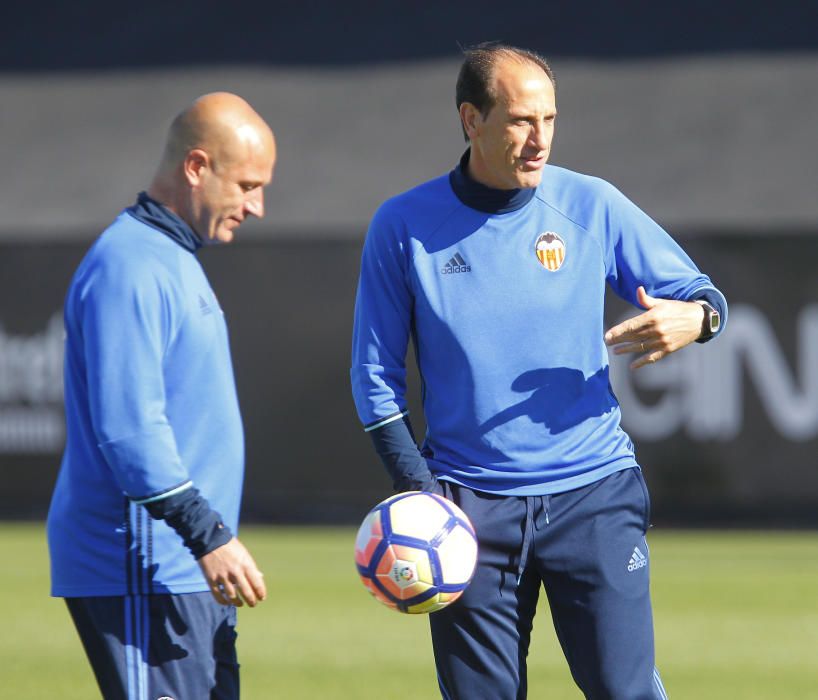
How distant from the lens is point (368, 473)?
50.4 ft

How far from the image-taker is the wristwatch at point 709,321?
488 cm

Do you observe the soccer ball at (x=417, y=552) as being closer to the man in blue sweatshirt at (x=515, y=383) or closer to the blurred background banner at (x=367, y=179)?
the man in blue sweatshirt at (x=515, y=383)

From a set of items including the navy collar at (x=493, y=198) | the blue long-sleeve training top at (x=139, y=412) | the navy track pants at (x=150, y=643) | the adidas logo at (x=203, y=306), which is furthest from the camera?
the navy collar at (x=493, y=198)

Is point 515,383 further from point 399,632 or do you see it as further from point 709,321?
point 399,632

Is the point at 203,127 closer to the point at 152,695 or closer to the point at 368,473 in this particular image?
the point at 152,695

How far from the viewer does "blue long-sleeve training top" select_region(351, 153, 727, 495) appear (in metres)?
4.82

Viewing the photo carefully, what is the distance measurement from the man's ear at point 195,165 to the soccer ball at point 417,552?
121 centimetres

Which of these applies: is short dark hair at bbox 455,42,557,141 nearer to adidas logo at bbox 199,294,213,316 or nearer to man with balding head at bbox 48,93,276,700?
man with balding head at bbox 48,93,276,700

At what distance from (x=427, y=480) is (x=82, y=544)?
3.72 ft

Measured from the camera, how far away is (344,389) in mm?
15508

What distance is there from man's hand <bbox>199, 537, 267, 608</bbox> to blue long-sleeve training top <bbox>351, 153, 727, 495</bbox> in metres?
0.83

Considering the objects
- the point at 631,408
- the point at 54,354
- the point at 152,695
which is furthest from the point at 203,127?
the point at 54,354

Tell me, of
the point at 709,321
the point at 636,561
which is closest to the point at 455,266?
the point at 709,321

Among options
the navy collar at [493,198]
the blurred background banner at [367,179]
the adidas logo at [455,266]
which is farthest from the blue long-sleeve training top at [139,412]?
the blurred background banner at [367,179]
